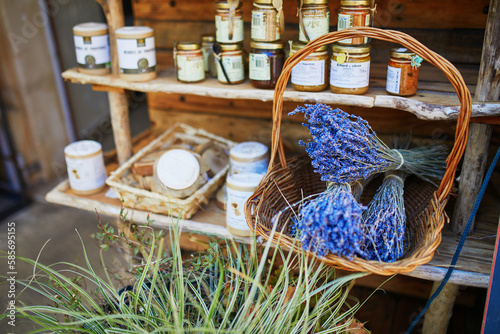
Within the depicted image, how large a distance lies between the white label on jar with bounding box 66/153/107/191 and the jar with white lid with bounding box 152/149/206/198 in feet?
0.87

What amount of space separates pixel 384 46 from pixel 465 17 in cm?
25

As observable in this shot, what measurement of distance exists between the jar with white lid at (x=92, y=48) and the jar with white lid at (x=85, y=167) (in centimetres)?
27

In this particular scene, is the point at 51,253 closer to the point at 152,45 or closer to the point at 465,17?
the point at 152,45

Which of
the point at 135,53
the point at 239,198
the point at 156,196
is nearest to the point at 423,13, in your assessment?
the point at 239,198

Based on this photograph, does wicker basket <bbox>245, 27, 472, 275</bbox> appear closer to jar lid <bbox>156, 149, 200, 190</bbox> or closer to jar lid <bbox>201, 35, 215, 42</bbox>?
jar lid <bbox>156, 149, 200, 190</bbox>

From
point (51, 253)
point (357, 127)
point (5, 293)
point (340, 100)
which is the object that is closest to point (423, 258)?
point (357, 127)

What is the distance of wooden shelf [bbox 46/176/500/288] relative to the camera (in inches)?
46.2

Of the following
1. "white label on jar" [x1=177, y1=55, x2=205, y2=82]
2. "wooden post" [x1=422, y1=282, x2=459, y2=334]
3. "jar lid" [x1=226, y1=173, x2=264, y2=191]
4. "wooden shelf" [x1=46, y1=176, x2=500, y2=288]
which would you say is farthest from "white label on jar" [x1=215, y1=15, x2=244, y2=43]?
"wooden post" [x1=422, y1=282, x2=459, y2=334]

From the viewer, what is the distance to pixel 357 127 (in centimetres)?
111

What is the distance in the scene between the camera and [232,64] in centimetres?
137

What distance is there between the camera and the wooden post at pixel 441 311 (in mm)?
1287

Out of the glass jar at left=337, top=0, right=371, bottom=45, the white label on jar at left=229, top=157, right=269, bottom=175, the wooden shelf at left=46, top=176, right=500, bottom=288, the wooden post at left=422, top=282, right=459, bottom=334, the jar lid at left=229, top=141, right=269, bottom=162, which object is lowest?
the wooden post at left=422, top=282, right=459, bottom=334

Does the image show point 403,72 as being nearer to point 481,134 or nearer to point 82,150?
point 481,134

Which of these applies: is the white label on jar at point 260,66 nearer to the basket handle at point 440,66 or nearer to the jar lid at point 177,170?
the basket handle at point 440,66
